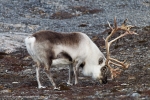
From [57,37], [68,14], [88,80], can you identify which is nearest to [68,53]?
[57,37]

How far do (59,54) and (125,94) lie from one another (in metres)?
4.36

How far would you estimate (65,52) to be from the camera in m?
17.1

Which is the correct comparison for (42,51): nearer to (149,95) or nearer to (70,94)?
(70,94)

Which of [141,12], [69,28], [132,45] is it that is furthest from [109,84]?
[141,12]

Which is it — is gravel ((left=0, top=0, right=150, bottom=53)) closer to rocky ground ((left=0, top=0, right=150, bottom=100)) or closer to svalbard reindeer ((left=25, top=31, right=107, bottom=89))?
rocky ground ((left=0, top=0, right=150, bottom=100))

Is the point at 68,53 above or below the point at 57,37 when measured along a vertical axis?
below

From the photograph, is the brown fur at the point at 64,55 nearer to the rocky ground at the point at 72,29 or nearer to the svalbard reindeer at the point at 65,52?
the svalbard reindeer at the point at 65,52

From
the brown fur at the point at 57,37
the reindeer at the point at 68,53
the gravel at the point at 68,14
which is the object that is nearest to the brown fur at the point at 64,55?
the reindeer at the point at 68,53

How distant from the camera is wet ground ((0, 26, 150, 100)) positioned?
45.2ft

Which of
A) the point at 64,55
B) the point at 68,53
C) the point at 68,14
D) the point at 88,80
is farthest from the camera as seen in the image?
the point at 68,14

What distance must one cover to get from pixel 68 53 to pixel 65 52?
153mm

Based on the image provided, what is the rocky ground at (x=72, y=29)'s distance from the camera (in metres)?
14.8

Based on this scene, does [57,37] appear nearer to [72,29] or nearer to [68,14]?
[72,29]

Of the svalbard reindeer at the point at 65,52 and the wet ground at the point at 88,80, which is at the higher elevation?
the svalbard reindeer at the point at 65,52
